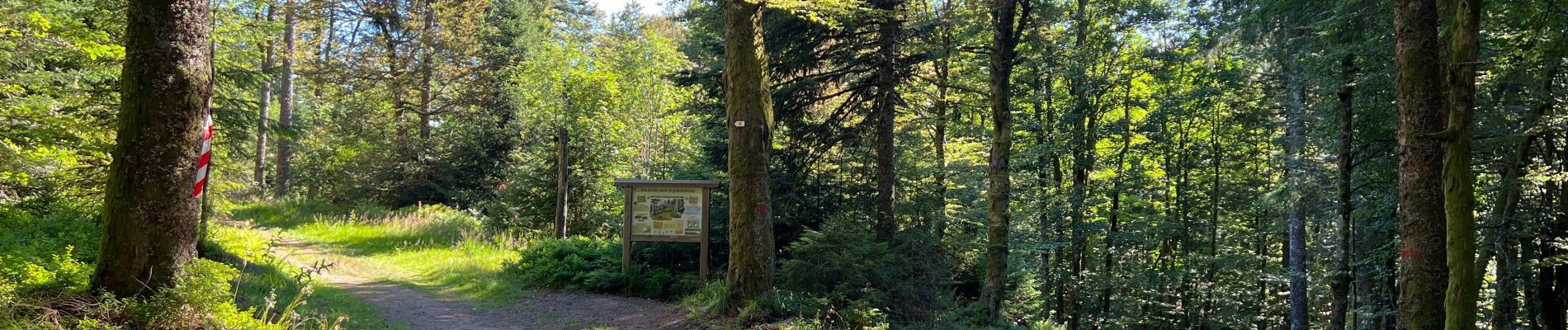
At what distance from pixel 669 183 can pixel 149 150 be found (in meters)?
6.50

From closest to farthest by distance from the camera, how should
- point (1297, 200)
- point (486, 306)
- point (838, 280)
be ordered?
point (838, 280), point (486, 306), point (1297, 200)

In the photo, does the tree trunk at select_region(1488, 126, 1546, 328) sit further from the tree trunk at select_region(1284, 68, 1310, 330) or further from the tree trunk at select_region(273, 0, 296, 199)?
the tree trunk at select_region(273, 0, 296, 199)

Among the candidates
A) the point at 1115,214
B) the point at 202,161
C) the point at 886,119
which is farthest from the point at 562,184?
the point at 1115,214

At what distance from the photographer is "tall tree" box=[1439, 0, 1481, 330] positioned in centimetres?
707

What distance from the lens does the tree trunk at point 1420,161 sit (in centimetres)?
765

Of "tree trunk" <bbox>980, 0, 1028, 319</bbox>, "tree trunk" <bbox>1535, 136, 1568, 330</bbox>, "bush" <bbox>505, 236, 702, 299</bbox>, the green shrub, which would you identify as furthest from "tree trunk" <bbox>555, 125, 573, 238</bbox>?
"tree trunk" <bbox>1535, 136, 1568, 330</bbox>

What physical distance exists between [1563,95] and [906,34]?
9.00 metres

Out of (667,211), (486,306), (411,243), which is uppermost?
(667,211)

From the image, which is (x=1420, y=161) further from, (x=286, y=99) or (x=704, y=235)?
(x=286, y=99)

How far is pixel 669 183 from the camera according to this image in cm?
1142

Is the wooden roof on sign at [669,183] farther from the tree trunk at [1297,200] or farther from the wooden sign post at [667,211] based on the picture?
the tree trunk at [1297,200]

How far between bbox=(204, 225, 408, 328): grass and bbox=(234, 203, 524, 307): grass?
1.67 m

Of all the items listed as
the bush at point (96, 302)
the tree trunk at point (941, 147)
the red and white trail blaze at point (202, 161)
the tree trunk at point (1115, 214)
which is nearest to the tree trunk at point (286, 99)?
the tree trunk at point (941, 147)

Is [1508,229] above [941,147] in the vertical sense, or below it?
below
